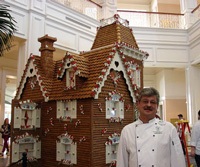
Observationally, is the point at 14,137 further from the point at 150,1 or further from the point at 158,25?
the point at 150,1

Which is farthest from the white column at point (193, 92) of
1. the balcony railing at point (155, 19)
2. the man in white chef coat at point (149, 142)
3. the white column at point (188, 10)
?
the man in white chef coat at point (149, 142)

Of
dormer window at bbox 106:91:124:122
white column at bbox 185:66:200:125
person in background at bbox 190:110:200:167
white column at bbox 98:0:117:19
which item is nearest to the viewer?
person in background at bbox 190:110:200:167

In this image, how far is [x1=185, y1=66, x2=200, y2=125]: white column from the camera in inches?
487

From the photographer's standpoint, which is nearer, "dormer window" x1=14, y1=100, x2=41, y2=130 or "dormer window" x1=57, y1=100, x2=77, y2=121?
"dormer window" x1=57, y1=100, x2=77, y2=121

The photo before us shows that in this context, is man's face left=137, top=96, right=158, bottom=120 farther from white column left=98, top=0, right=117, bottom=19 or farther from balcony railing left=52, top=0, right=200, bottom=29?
balcony railing left=52, top=0, right=200, bottom=29

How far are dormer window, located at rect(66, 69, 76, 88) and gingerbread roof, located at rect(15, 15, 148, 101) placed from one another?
9cm

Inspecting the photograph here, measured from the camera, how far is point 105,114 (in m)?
5.20

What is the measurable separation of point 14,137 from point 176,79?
11266 millimetres

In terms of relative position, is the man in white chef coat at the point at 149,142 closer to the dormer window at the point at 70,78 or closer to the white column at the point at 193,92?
the dormer window at the point at 70,78

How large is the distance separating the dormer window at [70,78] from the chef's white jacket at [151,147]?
2977mm

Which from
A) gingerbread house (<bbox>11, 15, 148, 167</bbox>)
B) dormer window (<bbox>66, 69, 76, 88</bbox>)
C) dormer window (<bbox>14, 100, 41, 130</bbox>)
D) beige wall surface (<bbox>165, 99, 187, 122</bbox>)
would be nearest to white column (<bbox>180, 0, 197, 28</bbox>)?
beige wall surface (<bbox>165, 99, 187, 122</bbox>)

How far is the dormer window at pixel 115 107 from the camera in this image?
531cm

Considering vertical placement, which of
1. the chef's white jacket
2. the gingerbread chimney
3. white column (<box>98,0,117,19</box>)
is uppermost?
white column (<box>98,0,117,19</box>)

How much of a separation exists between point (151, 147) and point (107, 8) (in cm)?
1120
